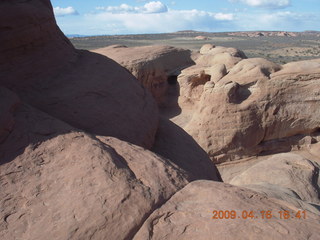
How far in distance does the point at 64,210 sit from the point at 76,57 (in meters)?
2.72

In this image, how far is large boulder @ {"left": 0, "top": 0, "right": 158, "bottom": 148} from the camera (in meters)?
3.68

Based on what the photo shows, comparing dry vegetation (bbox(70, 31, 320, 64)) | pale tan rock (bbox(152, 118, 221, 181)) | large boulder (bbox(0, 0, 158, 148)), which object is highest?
large boulder (bbox(0, 0, 158, 148))

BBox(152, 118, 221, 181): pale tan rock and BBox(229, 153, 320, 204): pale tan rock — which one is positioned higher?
BBox(152, 118, 221, 181): pale tan rock

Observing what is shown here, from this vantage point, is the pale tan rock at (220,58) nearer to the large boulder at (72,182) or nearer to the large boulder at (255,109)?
the large boulder at (255,109)

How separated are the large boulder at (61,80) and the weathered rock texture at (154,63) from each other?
367 inches

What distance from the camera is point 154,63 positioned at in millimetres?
14375

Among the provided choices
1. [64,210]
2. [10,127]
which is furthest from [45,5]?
[64,210]

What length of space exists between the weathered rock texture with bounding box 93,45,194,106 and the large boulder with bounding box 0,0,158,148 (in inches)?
367

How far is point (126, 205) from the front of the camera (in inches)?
93.7

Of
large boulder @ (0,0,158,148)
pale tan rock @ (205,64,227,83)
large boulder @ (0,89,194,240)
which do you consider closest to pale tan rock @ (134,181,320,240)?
large boulder @ (0,89,194,240)

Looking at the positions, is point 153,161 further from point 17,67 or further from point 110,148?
point 17,67
